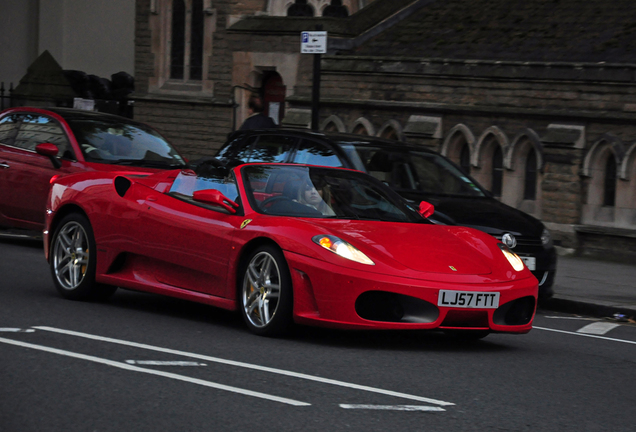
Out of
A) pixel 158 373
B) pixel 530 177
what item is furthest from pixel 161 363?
pixel 530 177

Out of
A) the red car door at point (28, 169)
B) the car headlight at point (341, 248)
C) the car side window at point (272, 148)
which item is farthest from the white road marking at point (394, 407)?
the red car door at point (28, 169)

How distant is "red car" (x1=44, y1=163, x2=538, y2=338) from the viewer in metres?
6.79

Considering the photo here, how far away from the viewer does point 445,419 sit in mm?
5078

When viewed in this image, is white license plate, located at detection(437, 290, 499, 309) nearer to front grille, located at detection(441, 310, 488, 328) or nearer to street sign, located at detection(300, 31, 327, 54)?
front grille, located at detection(441, 310, 488, 328)

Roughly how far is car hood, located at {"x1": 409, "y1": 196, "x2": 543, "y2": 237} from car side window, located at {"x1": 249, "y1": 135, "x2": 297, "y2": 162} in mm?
1607

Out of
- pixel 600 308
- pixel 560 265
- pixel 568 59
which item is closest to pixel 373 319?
pixel 600 308

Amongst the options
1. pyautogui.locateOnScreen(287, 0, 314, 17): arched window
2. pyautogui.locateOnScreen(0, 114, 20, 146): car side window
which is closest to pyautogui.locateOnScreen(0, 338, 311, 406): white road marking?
pyautogui.locateOnScreen(0, 114, 20, 146): car side window

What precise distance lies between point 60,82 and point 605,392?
89.5ft

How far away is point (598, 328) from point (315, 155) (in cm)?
351

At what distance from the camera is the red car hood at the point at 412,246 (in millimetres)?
6926

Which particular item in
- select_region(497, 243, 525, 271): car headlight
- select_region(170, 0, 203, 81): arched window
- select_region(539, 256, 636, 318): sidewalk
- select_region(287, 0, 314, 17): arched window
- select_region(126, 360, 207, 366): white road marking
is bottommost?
select_region(539, 256, 636, 318): sidewalk

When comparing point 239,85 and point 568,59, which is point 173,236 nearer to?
point 568,59

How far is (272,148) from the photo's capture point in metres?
11.6

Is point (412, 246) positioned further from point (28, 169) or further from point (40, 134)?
point (40, 134)
